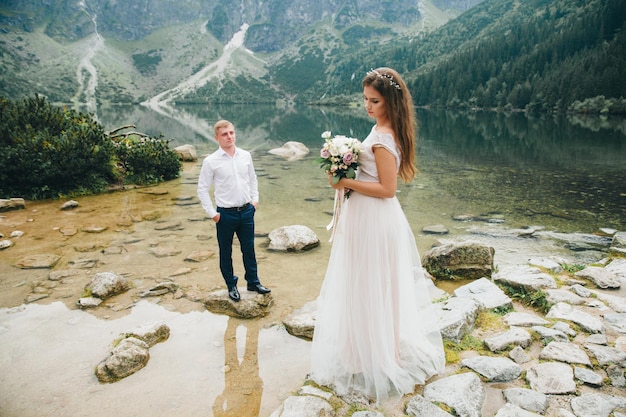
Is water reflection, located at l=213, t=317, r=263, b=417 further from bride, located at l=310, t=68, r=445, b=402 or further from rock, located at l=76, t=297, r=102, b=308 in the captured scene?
rock, located at l=76, t=297, r=102, b=308

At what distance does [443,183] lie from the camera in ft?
58.7

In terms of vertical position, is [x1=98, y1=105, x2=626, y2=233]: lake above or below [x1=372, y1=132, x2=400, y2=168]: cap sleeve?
below

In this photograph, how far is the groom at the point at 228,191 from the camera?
227 inches

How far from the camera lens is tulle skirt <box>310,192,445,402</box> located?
3834mm

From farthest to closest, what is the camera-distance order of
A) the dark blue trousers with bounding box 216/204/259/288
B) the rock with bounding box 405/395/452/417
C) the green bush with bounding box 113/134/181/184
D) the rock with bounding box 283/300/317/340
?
1. the green bush with bounding box 113/134/181/184
2. the dark blue trousers with bounding box 216/204/259/288
3. the rock with bounding box 283/300/317/340
4. the rock with bounding box 405/395/452/417

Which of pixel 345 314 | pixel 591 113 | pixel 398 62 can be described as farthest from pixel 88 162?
pixel 398 62

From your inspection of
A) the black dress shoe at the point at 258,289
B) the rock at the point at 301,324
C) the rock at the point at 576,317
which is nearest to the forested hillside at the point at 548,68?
the rock at the point at 576,317

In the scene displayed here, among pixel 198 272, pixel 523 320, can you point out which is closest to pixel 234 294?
pixel 198 272

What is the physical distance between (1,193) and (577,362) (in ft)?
53.9

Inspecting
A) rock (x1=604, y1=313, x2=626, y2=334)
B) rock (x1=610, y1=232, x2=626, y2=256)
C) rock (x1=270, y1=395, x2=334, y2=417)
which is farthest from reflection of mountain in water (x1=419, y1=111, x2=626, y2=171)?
rock (x1=270, y1=395, x2=334, y2=417)

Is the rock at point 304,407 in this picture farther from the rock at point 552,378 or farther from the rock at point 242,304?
the rock at point 242,304

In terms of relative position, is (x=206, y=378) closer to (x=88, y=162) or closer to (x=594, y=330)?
(x=594, y=330)

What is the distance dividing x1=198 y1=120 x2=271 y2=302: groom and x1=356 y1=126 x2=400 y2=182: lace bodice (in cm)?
248

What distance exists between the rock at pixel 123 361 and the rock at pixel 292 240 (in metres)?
4.55
